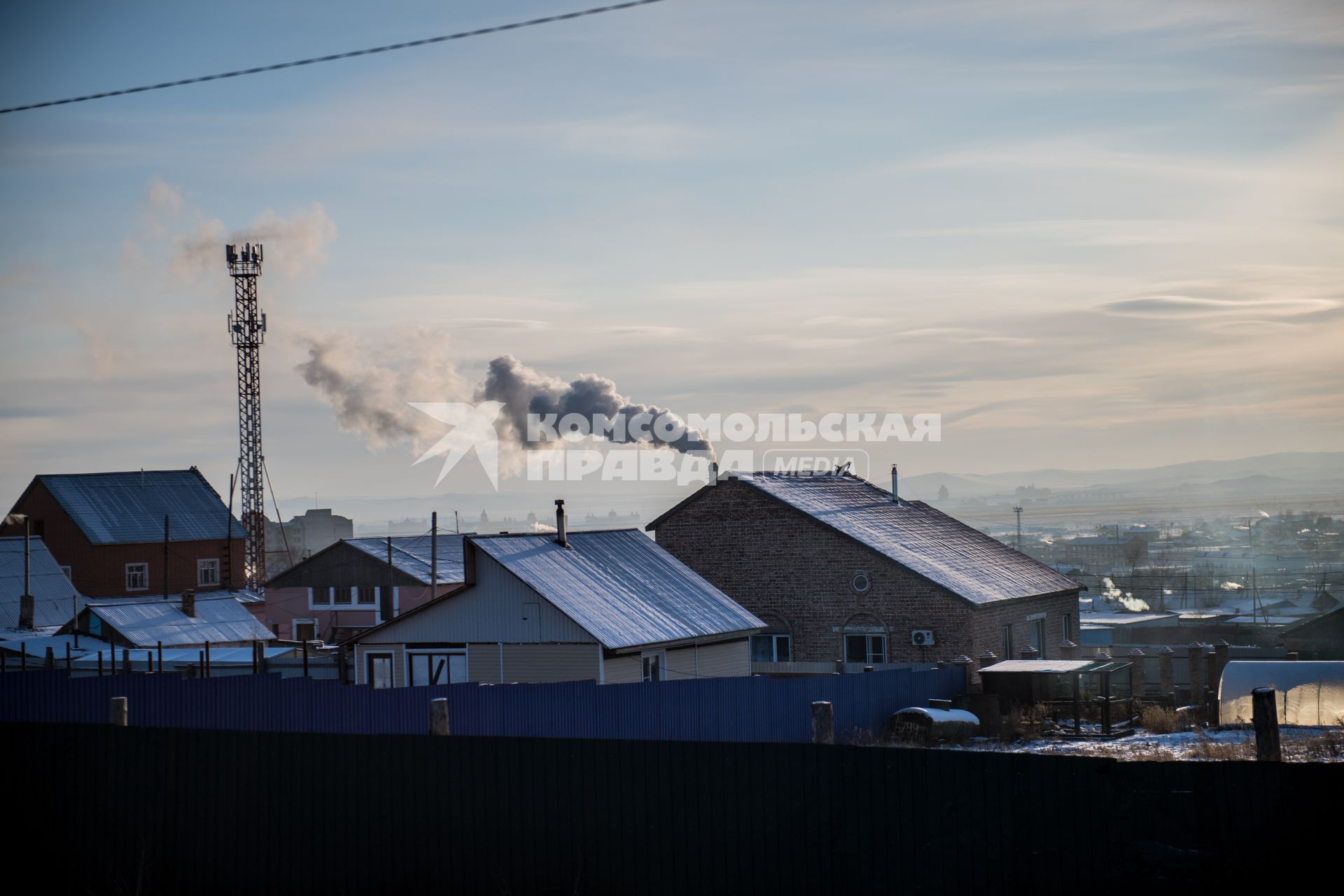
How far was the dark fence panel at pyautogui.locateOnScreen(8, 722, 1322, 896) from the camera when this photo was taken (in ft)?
A: 35.7

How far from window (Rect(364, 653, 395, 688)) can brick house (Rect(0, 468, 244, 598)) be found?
1526 inches

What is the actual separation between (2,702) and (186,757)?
11702 mm

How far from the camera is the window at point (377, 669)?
2859 cm

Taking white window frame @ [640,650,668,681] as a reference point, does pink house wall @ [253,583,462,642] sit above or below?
above

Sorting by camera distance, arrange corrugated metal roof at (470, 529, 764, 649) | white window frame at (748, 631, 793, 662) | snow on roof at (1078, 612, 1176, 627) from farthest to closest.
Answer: snow on roof at (1078, 612, 1176, 627)
white window frame at (748, 631, 793, 662)
corrugated metal roof at (470, 529, 764, 649)

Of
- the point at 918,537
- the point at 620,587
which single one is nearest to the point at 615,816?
the point at 620,587

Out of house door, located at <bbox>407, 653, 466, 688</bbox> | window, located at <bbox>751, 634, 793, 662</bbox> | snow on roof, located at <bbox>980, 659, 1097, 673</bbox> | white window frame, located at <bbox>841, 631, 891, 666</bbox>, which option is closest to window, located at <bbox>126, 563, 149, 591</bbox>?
window, located at <bbox>751, 634, 793, 662</bbox>

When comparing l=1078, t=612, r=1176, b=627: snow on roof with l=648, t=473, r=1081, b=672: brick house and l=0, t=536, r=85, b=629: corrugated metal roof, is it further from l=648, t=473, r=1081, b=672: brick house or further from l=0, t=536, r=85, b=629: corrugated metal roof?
l=0, t=536, r=85, b=629: corrugated metal roof

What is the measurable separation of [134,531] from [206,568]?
411cm

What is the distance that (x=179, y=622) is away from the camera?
46.2 metres

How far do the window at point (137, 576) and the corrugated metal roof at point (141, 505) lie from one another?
47.7 inches

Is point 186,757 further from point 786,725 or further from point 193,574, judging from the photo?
point 193,574

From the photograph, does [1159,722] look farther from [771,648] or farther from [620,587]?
[771,648]

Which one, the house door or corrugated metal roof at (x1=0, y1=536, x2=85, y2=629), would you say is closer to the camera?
the house door
